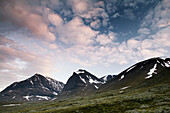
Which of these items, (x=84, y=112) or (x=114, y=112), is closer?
(x=114, y=112)

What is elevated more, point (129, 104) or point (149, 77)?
point (149, 77)

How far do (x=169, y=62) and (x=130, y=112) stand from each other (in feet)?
645

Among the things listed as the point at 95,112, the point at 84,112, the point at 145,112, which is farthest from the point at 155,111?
the point at 84,112

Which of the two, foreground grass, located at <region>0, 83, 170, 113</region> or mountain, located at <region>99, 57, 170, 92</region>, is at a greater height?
mountain, located at <region>99, 57, 170, 92</region>

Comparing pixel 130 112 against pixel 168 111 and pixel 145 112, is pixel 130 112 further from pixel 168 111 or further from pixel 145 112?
pixel 168 111

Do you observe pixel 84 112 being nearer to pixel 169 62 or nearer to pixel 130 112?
pixel 130 112

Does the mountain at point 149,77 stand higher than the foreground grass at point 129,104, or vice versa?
the mountain at point 149,77

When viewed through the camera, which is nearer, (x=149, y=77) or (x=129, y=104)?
(x=129, y=104)

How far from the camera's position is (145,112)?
2320cm

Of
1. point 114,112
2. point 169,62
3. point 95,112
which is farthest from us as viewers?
point 169,62

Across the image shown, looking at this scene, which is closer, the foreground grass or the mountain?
the foreground grass

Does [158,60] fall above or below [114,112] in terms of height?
above

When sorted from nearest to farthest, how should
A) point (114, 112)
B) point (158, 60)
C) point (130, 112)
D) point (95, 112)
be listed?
point (130, 112)
point (114, 112)
point (95, 112)
point (158, 60)

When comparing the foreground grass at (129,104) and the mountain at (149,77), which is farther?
the mountain at (149,77)
